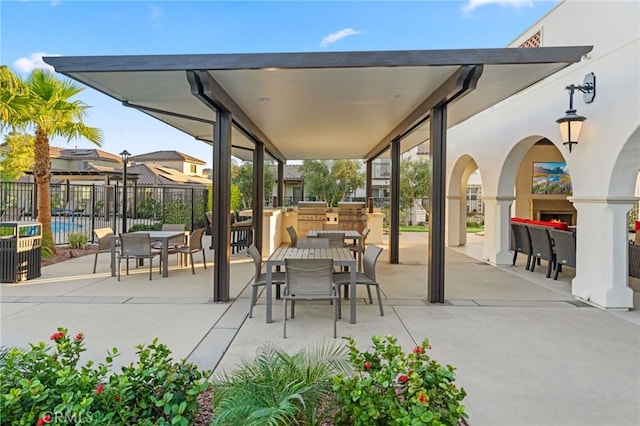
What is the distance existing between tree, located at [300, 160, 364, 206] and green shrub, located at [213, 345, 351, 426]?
21312 millimetres

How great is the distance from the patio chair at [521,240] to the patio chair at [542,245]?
16cm

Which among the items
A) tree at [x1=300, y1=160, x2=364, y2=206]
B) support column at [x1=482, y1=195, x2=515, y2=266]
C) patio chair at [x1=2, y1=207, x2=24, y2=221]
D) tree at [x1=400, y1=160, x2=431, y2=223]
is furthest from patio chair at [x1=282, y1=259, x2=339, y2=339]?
tree at [x1=300, y1=160, x2=364, y2=206]

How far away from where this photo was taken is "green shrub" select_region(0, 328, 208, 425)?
1.81 meters

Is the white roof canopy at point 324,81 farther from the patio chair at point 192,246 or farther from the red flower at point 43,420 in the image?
the red flower at point 43,420

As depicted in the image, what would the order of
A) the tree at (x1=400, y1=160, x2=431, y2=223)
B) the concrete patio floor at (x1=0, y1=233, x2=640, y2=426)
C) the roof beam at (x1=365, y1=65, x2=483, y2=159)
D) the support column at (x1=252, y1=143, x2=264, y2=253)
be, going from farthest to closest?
the tree at (x1=400, y1=160, x2=431, y2=223), the support column at (x1=252, y1=143, x2=264, y2=253), the roof beam at (x1=365, y1=65, x2=483, y2=159), the concrete patio floor at (x1=0, y1=233, x2=640, y2=426)

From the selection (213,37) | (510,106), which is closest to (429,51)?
(510,106)

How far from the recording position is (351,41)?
11102 millimetres

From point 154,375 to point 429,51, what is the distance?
4.06 m

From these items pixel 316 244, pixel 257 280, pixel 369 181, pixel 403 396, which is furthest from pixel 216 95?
pixel 369 181

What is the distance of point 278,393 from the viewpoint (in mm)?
2070

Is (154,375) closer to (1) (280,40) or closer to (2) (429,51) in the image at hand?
(2) (429,51)

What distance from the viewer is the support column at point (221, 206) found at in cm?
543

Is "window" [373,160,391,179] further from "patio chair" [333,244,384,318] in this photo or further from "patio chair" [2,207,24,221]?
"patio chair" [333,244,384,318]

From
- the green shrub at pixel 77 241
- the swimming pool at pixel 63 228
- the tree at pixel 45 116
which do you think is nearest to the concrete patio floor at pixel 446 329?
the tree at pixel 45 116
